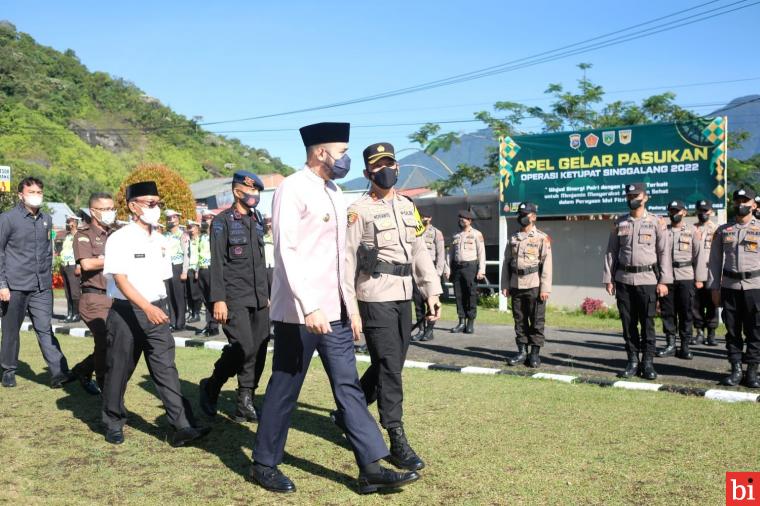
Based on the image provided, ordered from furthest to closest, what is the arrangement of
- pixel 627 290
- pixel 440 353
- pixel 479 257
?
pixel 479 257, pixel 440 353, pixel 627 290

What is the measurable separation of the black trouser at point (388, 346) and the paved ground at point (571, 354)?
3885 mm

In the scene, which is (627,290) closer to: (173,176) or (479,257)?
(479,257)

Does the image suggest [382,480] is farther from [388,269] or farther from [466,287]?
[466,287]

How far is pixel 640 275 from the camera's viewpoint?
819 centimetres

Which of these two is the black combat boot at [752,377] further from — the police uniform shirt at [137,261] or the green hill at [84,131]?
the green hill at [84,131]

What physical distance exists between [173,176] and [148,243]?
4049 cm

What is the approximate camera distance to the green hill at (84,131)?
217ft

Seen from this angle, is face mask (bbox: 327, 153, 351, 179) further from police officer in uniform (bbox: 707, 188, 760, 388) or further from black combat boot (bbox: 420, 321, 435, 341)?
black combat boot (bbox: 420, 321, 435, 341)

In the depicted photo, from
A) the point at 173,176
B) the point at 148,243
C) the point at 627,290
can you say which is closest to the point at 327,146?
the point at 148,243

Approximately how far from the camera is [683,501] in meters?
A: 4.13

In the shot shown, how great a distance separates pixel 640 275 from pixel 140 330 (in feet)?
17.9

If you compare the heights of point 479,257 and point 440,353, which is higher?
point 479,257

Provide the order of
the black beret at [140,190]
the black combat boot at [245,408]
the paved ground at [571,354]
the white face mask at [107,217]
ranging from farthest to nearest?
the paved ground at [571,354], the white face mask at [107,217], the black combat boot at [245,408], the black beret at [140,190]

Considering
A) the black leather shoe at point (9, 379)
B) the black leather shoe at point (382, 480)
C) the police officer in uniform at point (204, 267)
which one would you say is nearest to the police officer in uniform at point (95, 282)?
the black leather shoe at point (9, 379)
